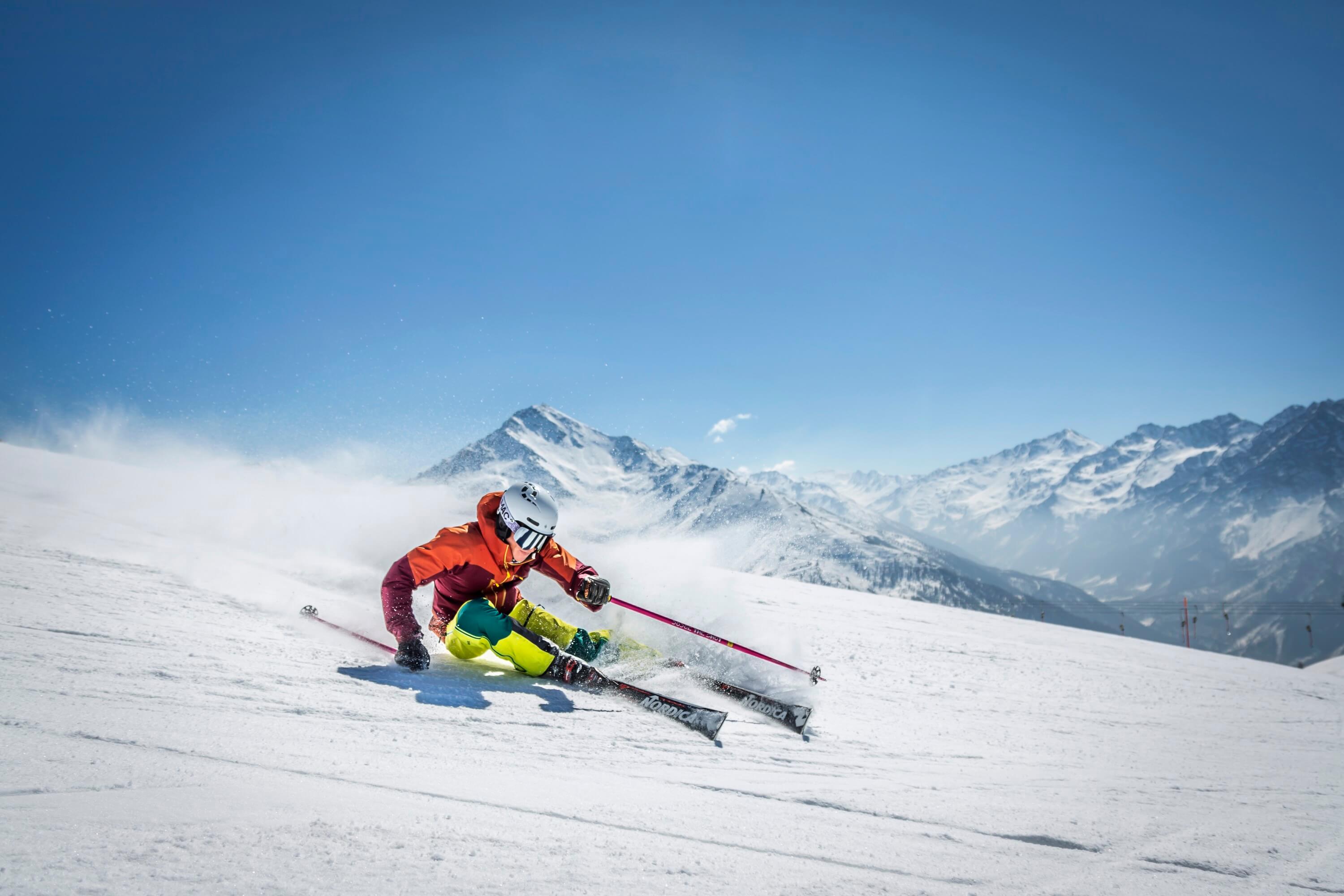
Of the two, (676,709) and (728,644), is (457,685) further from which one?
(728,644)

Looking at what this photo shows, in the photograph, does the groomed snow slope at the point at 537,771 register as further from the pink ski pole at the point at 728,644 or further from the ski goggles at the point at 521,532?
the ski goggles at the point at 521,532

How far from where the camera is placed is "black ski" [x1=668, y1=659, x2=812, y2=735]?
16.5 ft

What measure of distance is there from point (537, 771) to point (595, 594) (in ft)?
9.57

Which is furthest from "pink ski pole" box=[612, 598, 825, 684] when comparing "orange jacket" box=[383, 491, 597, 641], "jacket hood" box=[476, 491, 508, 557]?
"jacket hood" box=[476, 491, 508, 557]

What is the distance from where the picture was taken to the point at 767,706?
5.35m

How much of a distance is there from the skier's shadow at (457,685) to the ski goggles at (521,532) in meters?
1.19

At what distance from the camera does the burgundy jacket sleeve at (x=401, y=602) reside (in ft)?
17.7

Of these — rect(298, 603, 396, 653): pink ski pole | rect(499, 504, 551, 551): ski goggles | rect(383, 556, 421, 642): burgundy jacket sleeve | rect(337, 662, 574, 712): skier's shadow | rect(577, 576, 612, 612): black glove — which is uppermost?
rect(499, 504, 551, 551): ski goggles

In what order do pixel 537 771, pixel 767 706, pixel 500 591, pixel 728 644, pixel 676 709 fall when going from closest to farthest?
1. pixel 537 771
2. pixel 676 709
3. pixel 767 706
4. pixel 500 591
5. pixel 728 644

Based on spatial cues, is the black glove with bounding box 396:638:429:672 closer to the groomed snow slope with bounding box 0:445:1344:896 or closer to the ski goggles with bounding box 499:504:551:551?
the groomed snow slope with bounding box 0:445:1344:896

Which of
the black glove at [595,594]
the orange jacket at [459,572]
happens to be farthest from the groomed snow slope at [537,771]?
the black glove at [595,594]

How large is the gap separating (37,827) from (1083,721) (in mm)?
8060

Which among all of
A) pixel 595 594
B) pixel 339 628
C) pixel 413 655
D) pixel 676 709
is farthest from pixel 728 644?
pixel 339 628

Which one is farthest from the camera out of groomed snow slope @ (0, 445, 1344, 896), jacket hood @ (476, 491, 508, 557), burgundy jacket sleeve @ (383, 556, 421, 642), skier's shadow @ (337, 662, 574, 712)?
jacket hood @ (476, 491, 508, 557)
